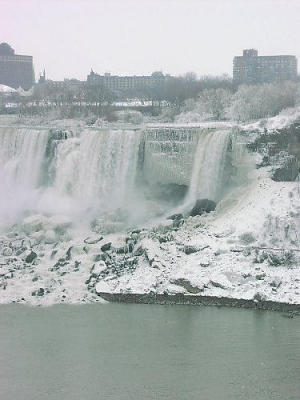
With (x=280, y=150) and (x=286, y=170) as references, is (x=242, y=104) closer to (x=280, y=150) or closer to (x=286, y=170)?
(x=280, y=150)

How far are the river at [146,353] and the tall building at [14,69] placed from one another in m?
99.6

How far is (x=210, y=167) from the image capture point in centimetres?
3191

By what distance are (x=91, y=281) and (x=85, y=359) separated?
6.35 meters

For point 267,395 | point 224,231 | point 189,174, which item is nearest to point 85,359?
point 267,395

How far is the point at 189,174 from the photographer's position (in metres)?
33.0

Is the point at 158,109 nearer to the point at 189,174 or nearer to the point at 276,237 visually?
the point at 189,174

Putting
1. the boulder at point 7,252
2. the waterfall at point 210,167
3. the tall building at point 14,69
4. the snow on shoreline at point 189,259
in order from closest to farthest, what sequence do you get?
the snow on shoreline at point 189,259
the boulder at point 7,252
the waterfall at point 210,167
the tall building at point 14,69

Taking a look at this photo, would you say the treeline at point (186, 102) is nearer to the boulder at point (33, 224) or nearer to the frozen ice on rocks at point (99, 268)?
the boulder at point (33, 224)

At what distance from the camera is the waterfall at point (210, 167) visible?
31.7 metres

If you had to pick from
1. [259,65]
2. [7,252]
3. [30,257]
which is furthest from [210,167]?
[259,65]

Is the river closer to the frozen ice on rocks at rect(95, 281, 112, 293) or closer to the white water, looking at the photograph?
the frozen ice on rocks at rect(95, 281, 112, 293)

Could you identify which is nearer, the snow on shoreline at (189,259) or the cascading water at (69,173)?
the snow on shoreline at (189,259)

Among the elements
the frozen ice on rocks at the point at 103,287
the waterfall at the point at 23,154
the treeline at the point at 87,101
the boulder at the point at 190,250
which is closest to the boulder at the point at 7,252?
the frozen ice on rocks at the point at 103,287

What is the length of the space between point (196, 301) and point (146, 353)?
4.79m
